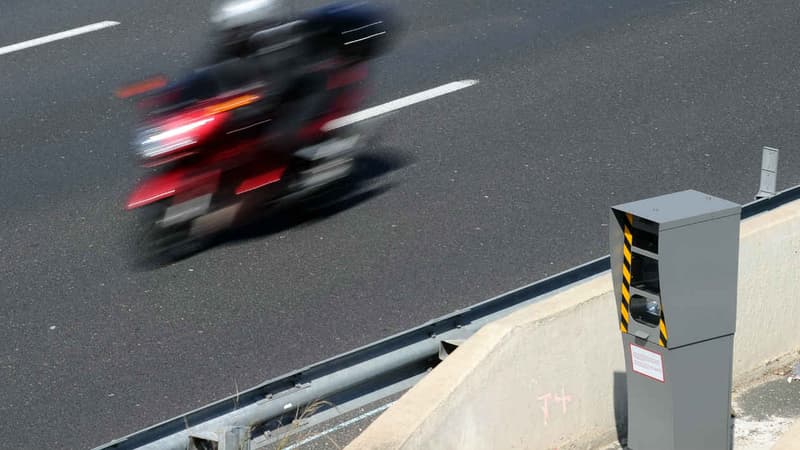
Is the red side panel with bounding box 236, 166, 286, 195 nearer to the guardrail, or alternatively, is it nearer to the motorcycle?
the motorcycle

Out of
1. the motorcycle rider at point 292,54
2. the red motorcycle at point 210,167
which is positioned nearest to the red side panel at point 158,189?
the red motorcycle at point 210,167

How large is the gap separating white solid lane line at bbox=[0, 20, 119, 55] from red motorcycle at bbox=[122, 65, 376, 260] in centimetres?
437

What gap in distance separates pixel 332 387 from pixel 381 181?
4.24 m

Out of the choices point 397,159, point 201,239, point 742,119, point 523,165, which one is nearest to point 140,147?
point 201,239

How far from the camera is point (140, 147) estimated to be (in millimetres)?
8656

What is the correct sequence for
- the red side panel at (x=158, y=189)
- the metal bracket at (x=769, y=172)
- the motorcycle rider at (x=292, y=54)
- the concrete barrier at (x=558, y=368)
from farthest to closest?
the motorcycle rider at (x=292, y=54) < the red side panel at (x=158, y=189) < the metal bracket at (x=769, y=172) < the concrete barrier at (x=558, y=368)

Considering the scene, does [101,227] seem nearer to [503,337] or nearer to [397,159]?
[397,159]

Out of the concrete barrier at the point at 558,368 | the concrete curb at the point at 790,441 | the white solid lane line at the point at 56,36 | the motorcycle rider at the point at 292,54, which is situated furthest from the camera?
the white solid lane line at the point at 56,36

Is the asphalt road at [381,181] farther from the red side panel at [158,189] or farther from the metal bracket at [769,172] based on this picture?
the metal bracket at [769,172]

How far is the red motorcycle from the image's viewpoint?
866 cm

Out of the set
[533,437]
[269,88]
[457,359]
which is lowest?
[533,437]

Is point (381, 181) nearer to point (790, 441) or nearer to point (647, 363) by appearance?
point (647, 363)

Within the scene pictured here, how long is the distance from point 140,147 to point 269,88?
101 cm

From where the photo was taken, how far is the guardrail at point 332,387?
543cm
